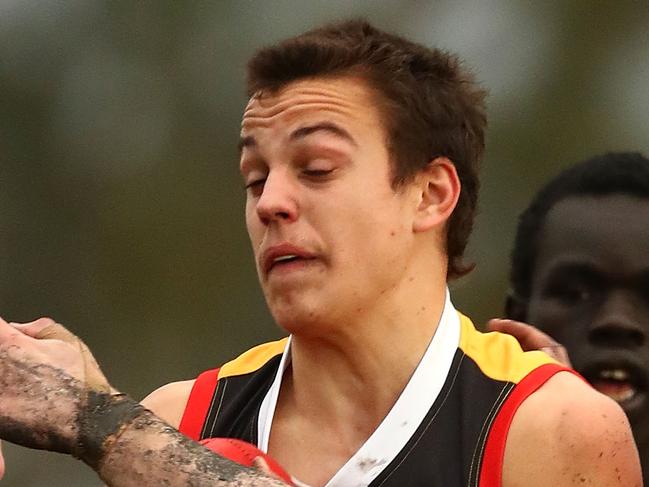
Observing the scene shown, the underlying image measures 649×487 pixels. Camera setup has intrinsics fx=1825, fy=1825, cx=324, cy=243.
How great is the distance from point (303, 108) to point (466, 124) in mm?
368

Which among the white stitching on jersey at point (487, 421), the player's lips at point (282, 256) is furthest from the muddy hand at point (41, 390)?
the white stitching on jersey at point (487, 421)

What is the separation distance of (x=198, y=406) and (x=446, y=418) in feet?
1.73

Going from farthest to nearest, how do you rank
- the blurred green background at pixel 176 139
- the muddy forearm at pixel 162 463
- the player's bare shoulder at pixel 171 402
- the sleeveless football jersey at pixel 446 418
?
1. the blurred green background at pixel 176 139
2. the player's bare shoulder at pixel 171 402
3. the sleeveless football jersey at pixel 446 418
4. the muddy forearm at pixel 162 463

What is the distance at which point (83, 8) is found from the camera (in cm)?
967

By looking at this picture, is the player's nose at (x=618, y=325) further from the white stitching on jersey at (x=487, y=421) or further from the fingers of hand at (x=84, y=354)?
the fingers of hand at (x=84, y=354)

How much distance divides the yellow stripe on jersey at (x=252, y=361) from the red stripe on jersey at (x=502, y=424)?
568 mm

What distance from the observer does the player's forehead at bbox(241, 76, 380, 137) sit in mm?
3318

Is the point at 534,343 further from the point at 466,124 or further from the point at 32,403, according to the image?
the point at 32,403

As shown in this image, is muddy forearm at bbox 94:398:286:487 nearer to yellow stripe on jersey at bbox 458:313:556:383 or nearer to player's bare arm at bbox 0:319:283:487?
player's bare arm at bbox 0:319:283:487

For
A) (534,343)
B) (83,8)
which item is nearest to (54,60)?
(83,8)

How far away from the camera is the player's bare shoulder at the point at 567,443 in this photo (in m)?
3.12

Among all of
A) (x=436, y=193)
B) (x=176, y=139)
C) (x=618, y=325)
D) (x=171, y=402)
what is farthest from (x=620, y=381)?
(x=176, y=139)

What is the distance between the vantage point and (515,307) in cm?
418

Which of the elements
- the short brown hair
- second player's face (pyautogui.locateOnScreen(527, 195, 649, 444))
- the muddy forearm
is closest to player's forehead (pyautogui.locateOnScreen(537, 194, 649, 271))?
second player's face (pyautogui.locateOnScreen(527, 195, 649, 444))
